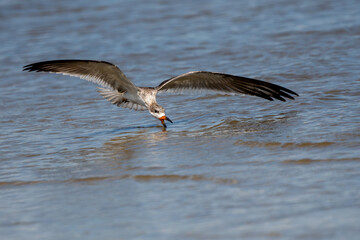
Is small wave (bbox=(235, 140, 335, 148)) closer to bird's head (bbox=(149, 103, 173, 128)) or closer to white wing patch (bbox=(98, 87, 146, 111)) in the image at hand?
bird's head (bbox=(149, 103, 173, 128))

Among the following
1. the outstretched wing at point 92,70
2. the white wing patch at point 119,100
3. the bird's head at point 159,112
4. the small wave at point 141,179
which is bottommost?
the small wave at point 141,179

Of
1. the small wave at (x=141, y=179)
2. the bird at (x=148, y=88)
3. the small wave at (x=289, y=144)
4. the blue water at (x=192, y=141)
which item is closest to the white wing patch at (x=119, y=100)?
the bird at (x=148, y=88)

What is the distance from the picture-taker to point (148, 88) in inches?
303

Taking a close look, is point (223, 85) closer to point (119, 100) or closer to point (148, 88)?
point (148, 88)

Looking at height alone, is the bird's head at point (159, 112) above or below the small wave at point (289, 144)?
above

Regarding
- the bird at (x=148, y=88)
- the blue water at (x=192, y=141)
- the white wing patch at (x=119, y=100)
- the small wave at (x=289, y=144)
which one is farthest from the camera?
the white wing patch at (x=119, y=100)

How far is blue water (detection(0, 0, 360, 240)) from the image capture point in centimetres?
444

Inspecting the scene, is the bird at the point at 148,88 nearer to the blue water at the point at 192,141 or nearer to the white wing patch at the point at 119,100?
the white wing patch at the point at 119,100

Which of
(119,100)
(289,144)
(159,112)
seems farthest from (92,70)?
(289,144)

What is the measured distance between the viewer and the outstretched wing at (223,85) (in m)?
7.43

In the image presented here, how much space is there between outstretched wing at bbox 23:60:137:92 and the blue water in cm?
52

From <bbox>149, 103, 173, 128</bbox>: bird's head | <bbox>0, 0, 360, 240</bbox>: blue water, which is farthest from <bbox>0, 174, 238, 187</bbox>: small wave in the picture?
<bbox>149, 103, 173, 128</bbox>: bird's head

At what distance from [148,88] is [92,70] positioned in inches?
29.0

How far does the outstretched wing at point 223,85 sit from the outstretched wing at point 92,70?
49 centimetres
